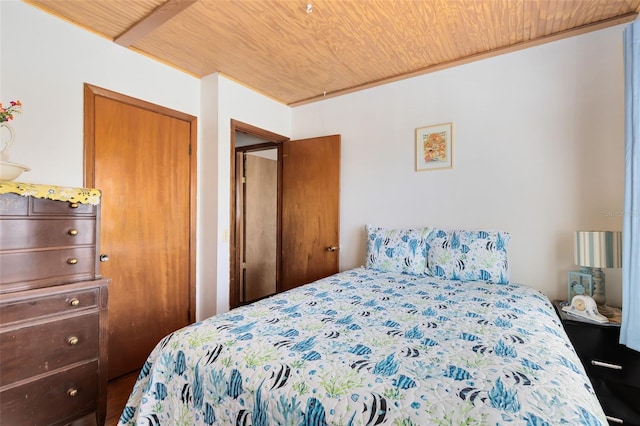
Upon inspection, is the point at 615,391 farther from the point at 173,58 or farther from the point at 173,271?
the point at 173,58

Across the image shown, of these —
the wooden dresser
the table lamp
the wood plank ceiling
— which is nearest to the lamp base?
the table lamp

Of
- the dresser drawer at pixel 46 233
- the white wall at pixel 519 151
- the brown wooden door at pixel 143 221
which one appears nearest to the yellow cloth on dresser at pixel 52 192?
the dresser drawer at pixel 46 233

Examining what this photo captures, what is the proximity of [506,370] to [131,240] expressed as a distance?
8.19 ft

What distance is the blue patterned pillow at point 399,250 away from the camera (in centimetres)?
249

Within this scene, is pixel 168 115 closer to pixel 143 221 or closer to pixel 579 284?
pixel 143 221

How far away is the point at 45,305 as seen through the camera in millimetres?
1513

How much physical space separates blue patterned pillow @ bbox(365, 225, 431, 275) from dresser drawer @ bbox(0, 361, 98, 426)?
2038 millimetres

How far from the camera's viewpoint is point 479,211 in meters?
2.50

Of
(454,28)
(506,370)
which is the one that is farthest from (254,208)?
(506,370)

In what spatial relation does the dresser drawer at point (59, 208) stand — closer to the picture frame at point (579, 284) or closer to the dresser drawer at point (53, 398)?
the dresser drawer at point (53, 398)

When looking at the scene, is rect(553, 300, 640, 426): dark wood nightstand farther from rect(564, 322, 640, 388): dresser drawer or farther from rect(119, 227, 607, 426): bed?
rect(119, 227, 607, 426): bed

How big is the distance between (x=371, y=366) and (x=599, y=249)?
5.76 ft

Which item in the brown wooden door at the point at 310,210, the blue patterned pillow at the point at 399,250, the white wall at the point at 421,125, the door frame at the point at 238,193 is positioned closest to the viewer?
the white wall at the point at 421,125

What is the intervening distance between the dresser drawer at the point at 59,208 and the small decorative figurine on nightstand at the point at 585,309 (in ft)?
9.49
